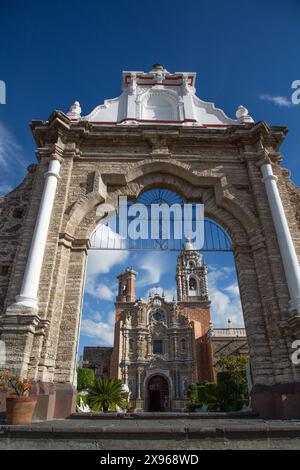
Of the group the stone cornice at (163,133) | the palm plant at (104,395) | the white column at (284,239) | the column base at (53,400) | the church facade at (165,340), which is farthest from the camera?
the church facade at (165,340)

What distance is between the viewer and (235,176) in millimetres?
10312

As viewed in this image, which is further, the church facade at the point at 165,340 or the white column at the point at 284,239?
the church facade at the point at 165,340

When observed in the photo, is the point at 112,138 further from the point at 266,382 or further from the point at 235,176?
the point at 266,382

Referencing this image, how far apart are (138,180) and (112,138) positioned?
176cm

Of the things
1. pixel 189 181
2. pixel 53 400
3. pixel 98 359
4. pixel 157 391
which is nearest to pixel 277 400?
pixel 53 400

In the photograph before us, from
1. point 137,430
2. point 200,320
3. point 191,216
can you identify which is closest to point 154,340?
point 200,320

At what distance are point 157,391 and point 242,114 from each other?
33.7 metres

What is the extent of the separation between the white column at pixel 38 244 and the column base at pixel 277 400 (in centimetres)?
560

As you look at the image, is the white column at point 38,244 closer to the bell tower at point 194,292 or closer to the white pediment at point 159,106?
the white pediment at point 159,106

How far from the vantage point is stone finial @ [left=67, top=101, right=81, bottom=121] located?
1156 cm

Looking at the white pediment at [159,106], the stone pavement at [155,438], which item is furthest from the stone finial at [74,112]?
the stone pavement at [155,438]

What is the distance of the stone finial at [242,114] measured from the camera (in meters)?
11.8

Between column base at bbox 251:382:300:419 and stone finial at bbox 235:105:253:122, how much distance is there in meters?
9.21
